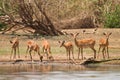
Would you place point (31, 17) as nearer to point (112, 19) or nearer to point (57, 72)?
point (112, 19)

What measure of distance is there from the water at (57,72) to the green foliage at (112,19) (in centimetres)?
1392

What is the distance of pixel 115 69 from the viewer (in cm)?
2180

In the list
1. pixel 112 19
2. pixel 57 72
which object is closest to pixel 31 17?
pixel 112 19

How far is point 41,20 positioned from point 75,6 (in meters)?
Answer: 5.98

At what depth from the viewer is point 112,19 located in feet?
122

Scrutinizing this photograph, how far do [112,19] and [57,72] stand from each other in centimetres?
1708

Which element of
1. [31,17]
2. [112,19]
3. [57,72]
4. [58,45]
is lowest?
[57,72]

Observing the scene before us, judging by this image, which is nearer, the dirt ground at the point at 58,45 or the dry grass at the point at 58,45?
the dirt ground at the point at 58,45

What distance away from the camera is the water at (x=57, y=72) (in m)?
18.9

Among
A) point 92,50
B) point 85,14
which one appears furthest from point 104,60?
point 85,14

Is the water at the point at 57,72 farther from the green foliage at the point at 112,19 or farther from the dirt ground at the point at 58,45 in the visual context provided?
the green foliage at the point at 112,19

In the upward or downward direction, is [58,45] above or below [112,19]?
below

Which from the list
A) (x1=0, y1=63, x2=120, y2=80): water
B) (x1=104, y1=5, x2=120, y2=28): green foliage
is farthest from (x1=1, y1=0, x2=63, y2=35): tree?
(x1=0, y1=63, x2=120, y2=80): water

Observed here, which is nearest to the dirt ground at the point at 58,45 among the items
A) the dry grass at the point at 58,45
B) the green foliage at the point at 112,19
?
the dry grass at the point at 58,45
